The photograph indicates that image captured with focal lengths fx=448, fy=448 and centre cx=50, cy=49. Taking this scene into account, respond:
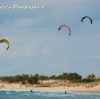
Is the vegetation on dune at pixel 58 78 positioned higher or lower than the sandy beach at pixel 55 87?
higher

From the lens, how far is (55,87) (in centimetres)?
9194

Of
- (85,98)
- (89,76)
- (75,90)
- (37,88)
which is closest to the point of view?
(85,98)

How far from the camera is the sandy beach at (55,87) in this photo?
8556 cm

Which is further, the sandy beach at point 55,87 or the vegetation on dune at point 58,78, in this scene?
the vegetation on dune at point 58,78

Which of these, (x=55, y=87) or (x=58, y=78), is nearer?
(x=55, y=87)

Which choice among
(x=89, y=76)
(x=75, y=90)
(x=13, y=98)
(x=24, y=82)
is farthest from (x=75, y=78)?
(x=13, y=98)

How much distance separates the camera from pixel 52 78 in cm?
11025

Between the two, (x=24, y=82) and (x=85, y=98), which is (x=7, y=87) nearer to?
(x=24, y=82)

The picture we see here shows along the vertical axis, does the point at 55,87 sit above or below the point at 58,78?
below

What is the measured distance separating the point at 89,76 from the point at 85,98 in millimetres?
45354

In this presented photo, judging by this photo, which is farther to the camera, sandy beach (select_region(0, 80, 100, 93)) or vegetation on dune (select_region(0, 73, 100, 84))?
vegetation on dune (select_region(0, 73, 100, 84))

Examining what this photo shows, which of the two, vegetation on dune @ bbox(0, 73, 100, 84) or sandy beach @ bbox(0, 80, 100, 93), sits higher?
vegetation on dune @ bbox(0, 73, 100, 84)

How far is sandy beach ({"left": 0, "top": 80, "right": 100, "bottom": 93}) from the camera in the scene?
8556 cm

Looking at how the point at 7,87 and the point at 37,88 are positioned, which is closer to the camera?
the point at 37,88
